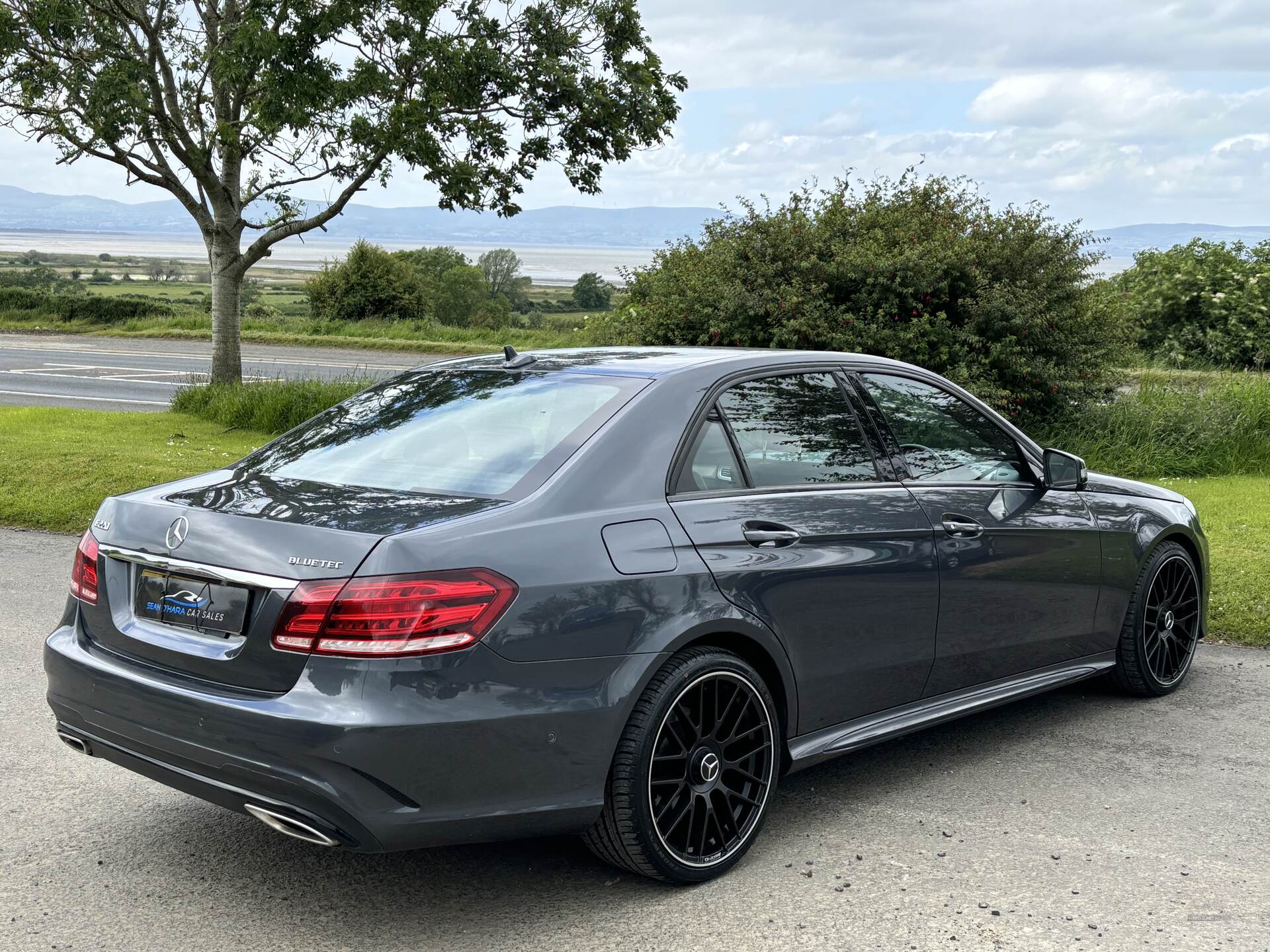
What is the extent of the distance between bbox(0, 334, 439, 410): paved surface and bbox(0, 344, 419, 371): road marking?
0.05 ft

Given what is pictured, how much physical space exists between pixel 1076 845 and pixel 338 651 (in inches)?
96.9

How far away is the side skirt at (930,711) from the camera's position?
4.35 meters

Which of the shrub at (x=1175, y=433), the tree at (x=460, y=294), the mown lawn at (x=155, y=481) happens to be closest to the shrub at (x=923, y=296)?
the shrub at (x=1175, y=433)

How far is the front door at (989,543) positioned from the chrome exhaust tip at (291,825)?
2330 mm

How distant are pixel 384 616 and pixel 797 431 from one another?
1.78 metres

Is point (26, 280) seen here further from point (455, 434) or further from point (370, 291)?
point (455, 434)

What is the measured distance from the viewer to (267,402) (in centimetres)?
1504

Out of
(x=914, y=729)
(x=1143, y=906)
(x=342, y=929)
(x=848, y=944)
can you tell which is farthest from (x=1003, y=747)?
(x=342, y=929)

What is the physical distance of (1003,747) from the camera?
209 inches

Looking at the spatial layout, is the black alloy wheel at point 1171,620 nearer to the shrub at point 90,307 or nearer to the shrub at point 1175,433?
the shrub at point 1175,433

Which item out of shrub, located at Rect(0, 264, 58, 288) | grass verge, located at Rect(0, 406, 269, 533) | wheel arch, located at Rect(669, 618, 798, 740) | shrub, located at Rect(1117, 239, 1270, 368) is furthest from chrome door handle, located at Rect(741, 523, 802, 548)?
shrub, located at Rect(0, 264, 58, 288)

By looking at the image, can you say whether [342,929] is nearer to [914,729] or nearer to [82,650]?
[82,650]

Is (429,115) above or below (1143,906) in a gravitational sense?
above

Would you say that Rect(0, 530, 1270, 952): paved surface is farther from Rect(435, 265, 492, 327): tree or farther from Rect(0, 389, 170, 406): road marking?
Rect(435, 265, 492, 327): tree
